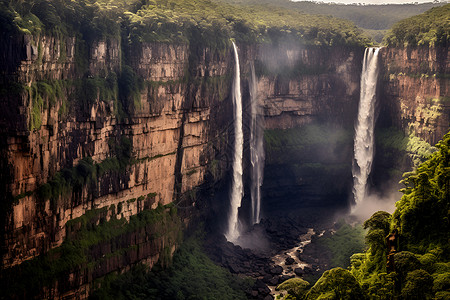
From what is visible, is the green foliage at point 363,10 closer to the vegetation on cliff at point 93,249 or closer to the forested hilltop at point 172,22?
the forested hilltop at point 172,22

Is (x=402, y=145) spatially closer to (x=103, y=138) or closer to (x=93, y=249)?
(x=103, y=138)

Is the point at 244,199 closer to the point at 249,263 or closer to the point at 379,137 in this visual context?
the point at 249,263

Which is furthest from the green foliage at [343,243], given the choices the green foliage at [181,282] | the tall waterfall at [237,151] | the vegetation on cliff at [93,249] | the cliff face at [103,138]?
the vegetation on cliff at [93,249]

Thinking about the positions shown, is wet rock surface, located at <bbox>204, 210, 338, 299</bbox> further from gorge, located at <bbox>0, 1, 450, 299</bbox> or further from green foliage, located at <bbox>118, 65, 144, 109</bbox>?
green foliage, located at <bbox>118, 65, 144, 109</bbox>

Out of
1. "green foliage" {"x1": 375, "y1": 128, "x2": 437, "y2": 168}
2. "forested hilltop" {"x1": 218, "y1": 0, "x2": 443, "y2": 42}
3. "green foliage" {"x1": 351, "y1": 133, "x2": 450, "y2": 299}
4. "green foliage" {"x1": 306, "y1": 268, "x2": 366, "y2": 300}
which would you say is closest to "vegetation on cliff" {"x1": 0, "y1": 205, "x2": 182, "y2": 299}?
"green foliage" {"x1": 351, "y1": 133, "x2": 450, "y2": 299}

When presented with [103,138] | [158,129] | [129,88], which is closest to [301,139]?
[158,129]

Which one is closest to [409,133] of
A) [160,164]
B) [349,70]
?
[349,70]
